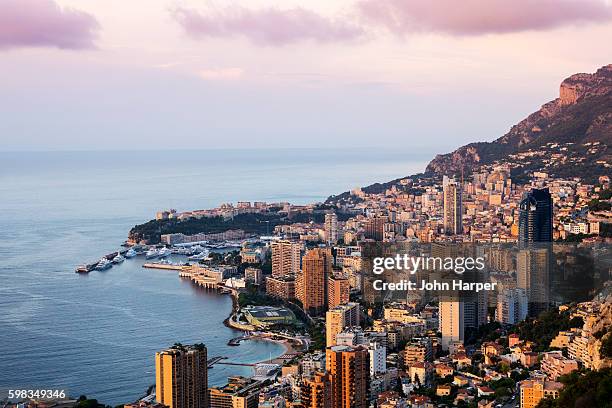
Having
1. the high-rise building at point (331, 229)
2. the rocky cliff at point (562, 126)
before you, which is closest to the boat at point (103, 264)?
the high-rise building at point (331, 229)

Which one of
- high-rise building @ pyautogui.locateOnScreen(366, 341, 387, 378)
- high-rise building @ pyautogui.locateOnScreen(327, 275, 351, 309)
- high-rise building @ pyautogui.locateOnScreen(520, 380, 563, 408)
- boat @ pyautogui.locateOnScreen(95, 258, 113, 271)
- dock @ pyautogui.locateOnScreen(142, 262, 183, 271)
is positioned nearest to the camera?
high-rise building @ pyautogui.locateOnScreen(520, 380, 563, 408)

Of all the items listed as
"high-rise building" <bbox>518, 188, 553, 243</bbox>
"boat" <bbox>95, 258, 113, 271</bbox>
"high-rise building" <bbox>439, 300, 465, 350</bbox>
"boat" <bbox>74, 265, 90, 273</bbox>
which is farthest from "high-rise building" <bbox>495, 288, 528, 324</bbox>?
"boat" <bbox>95, 258, 113, 271</bbox>

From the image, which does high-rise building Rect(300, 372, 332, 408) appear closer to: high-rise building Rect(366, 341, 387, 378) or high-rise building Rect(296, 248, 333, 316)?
high-rise building Rect(366, 341, 387, 378)

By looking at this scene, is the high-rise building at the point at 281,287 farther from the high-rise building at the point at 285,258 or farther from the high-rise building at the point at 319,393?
the high-rise building at the point at 319,393

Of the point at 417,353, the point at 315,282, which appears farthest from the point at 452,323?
the point at 315,282

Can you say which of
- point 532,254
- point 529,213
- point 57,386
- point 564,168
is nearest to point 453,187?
point 564,168

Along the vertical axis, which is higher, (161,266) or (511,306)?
(511,306)

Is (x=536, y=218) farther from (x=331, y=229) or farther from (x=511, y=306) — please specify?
(x=331, y=229)
